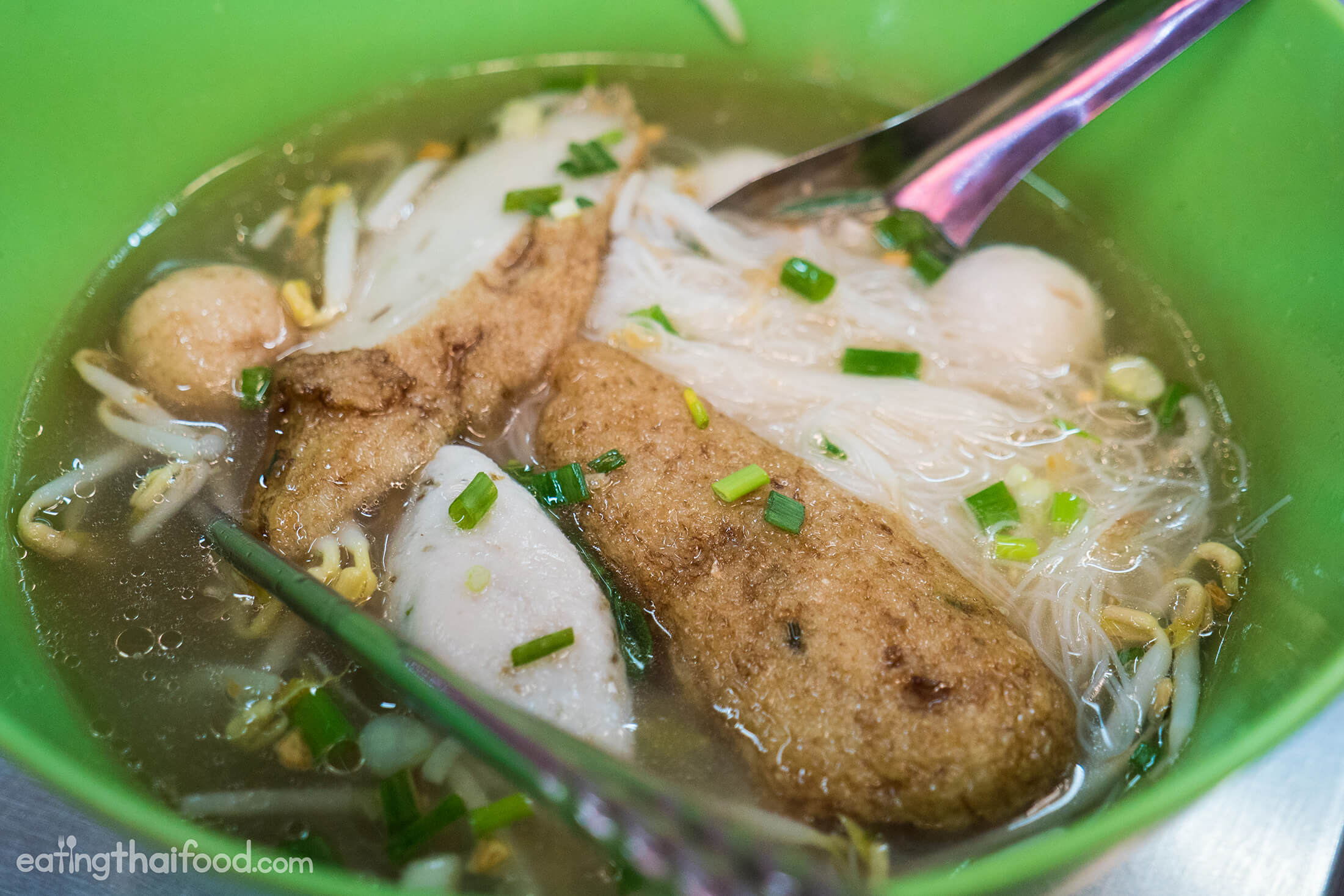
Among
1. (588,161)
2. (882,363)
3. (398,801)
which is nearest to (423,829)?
(398,801)

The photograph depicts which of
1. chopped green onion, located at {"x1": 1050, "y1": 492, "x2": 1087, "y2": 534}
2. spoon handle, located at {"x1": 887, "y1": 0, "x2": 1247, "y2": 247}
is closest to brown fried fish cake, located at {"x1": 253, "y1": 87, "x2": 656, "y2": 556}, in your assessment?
spoon handle, located at {"x1": 887, "y1": 0, "x2": 1247, "y2": 247}

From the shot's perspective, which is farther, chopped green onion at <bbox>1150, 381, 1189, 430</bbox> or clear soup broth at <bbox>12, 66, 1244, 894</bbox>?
chopped green onion at <bbox>1150, 381, 1189, 430</bbox>

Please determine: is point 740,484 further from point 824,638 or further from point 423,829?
point 423,829

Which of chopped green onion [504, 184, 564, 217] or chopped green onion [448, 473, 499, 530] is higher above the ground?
chopped green onion [504, 184, 564, 217]

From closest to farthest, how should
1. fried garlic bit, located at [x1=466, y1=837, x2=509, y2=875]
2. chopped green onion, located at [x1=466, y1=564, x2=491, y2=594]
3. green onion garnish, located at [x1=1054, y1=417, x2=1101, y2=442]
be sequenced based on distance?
fried garlic bit, located at [x1=466, y1=837, x2=509, y2=875]
chopped green onion, located at [x1=466, y1=564, x2=491, y2=594]
green onion garnish, located at [x1=1054, y1=417, x2=1101, y2=442]

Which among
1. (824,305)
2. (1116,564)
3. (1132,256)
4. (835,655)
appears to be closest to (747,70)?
(824,305)

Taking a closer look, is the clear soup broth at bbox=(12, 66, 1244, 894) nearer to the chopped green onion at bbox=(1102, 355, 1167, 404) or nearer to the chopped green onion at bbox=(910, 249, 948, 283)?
the chopped green onion at bbox=(1102, 355, 1167, 404)

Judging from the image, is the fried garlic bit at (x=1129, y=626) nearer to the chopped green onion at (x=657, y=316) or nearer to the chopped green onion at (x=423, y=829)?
the chopped green onion at (x=657, y=316)

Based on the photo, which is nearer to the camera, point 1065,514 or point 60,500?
point 60,500
